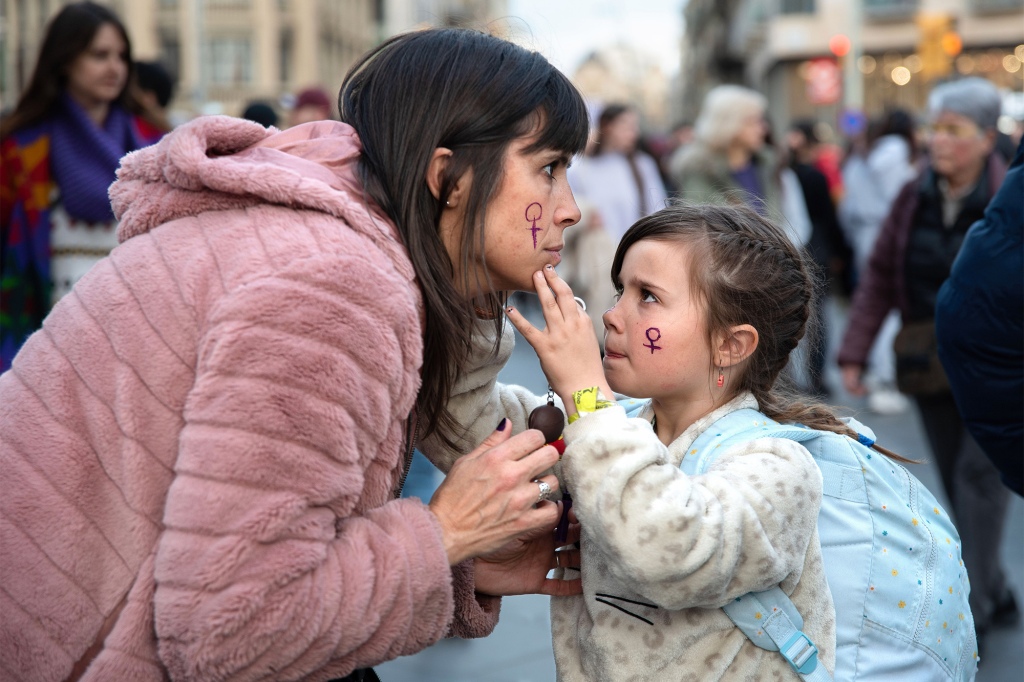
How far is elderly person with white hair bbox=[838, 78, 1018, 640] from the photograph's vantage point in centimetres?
428

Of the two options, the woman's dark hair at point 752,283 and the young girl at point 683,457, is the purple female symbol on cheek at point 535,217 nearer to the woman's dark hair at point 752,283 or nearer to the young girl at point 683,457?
the young girl at point 683,457

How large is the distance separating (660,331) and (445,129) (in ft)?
1.94

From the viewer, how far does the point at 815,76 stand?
32.0 metres

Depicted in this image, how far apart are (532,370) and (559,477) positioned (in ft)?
25.6

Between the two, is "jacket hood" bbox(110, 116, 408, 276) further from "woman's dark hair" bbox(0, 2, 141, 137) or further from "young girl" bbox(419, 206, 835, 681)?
"woman's dark hair" bbox(0, 2, 141, 137)

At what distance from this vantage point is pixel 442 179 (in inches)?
76.2

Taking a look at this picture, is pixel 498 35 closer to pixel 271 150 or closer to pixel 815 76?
pixel 271 150

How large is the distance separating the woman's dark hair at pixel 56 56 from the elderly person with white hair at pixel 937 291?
3376 millimetres

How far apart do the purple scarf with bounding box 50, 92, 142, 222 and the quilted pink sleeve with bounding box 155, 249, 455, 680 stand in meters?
2.58

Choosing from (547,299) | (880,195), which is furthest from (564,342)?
(880,195)

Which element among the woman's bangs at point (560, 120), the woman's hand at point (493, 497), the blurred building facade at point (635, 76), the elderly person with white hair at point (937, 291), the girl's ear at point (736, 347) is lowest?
the blurred building facade at point (635, 76)

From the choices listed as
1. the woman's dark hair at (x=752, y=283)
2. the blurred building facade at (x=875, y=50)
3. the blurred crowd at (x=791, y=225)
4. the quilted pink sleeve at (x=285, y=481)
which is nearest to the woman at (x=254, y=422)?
the quilted pink sleeve at (x=285, y=481)

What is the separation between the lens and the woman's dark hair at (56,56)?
4.14 metres

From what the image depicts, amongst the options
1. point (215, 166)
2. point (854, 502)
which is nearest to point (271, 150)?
point (215, 166)
